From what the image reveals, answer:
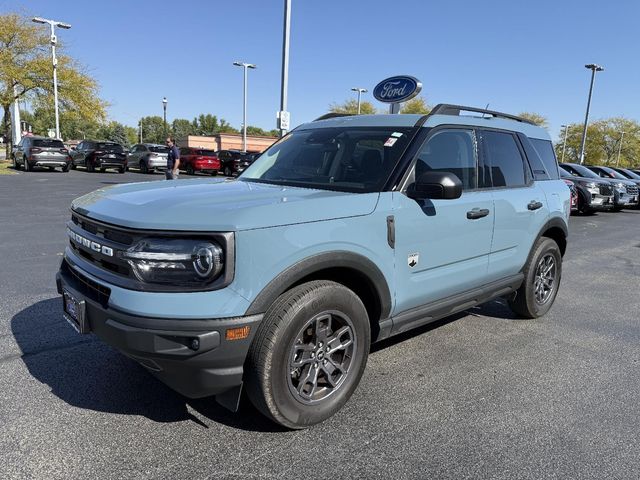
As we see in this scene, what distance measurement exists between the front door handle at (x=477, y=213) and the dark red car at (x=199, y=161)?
25714mm

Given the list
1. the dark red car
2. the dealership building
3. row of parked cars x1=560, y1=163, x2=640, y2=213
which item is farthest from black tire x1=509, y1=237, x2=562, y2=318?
the dealership building

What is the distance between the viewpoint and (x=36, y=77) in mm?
31328

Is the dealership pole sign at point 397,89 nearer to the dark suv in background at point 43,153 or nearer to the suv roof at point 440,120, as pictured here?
A: the suv roof at point 440,120

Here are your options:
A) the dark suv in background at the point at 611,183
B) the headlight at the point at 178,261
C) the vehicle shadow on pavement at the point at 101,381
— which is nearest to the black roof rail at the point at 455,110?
the headlight at the point at 178,261

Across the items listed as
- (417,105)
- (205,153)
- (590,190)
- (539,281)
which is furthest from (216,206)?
(417,105)

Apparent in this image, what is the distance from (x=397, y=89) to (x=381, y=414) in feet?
17.4

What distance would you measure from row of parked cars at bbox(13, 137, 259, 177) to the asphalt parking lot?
2034 centimetres

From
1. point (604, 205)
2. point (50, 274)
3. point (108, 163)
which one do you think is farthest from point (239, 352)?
point (108, 163)

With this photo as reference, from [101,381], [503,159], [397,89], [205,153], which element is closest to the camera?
[101,381]

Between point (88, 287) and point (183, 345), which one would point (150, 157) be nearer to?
point (88, 287)

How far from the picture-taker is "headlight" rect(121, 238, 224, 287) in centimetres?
241

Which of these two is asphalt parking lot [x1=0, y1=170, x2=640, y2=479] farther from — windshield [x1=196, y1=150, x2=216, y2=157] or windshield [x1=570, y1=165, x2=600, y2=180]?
windshield [x1=196, y1=150, x2=216, y2=157]

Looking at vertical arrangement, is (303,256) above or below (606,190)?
above

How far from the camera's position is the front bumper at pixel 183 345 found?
2363mm
